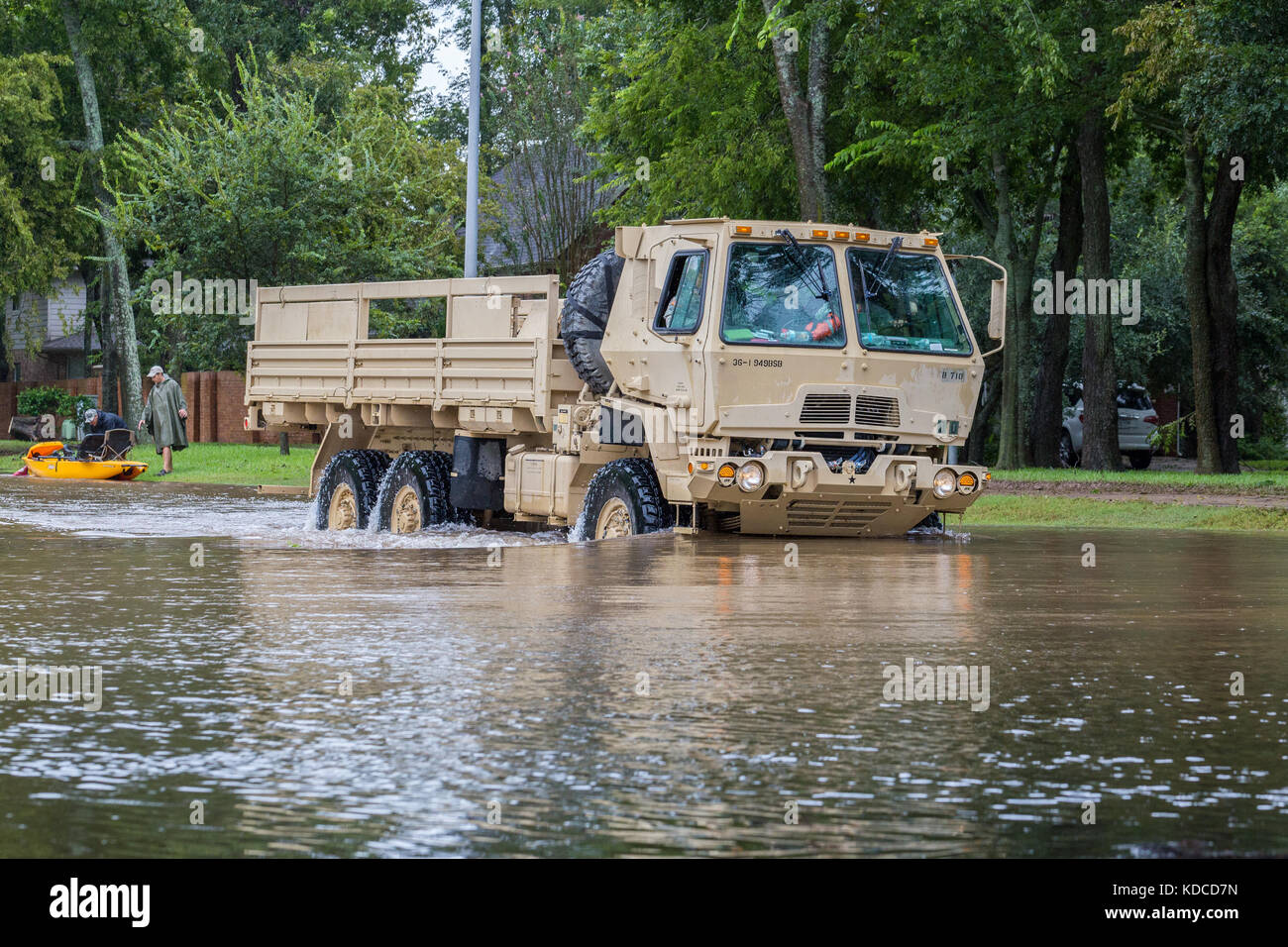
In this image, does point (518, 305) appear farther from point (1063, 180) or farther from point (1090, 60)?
point (1063, 180)

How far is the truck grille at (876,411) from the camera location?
1545 centimetres

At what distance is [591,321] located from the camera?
Answer: 55.6 ft

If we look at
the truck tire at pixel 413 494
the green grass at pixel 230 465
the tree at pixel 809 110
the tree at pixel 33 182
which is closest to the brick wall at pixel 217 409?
the tree at pixel 33 182

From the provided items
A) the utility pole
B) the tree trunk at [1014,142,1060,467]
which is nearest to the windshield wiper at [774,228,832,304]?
the utility pole

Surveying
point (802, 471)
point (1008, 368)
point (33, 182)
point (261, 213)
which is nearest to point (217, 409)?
point (33, 182)

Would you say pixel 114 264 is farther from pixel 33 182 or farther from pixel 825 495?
pixel 825 495

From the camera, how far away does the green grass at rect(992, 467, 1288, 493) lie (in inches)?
989

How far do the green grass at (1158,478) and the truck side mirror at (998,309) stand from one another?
30.6ft

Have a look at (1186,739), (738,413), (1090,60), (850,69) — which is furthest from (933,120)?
(1186,739)

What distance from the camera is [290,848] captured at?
4.94m

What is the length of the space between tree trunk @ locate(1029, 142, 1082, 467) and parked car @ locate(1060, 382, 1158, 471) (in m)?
6.00

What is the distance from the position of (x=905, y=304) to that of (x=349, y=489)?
→ 7.54 m

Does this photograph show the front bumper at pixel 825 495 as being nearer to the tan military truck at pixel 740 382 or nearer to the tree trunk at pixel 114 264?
the tan military truck at pixel 740 382

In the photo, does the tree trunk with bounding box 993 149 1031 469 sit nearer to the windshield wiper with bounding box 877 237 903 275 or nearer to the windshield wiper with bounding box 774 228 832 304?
the windshield wiper with bounding box 877 237 903 275
